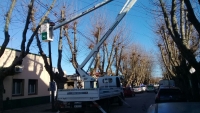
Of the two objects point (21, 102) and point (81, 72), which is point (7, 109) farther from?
point (81, 72)

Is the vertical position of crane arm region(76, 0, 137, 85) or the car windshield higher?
crane arm region(76, 0, 137, 85)

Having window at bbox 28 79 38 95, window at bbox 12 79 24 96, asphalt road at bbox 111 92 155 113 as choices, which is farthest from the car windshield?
window at bbox 28 79 38 95

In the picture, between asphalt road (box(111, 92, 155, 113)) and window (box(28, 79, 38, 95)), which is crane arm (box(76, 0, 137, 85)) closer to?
asphalt road (box(111, 92, 155, 113))

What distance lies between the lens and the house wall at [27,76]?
2102cm

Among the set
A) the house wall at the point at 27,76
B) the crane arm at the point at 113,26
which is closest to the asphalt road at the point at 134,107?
the crane arm at the point at 113,26

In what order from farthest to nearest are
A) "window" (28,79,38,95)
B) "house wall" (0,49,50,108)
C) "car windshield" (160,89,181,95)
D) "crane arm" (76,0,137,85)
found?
"window" (28,79,38,95), "house wall" (0,49,50,108), "crane arm" (76,0,137,85), "car windshield" (160,89,181,95)

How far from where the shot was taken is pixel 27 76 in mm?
24219

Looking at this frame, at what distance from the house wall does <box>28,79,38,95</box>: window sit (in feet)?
0.94

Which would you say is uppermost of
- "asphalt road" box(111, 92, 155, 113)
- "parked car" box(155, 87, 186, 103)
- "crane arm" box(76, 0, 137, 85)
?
"crane arm" box(76, 0, 137, 85)

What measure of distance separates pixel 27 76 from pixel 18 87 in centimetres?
150

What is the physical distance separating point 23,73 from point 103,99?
35.7ft

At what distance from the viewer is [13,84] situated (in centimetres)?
2227

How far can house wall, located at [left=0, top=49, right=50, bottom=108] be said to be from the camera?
68.9 feet

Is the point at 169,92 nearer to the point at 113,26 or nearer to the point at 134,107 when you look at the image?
the point at 134,107
